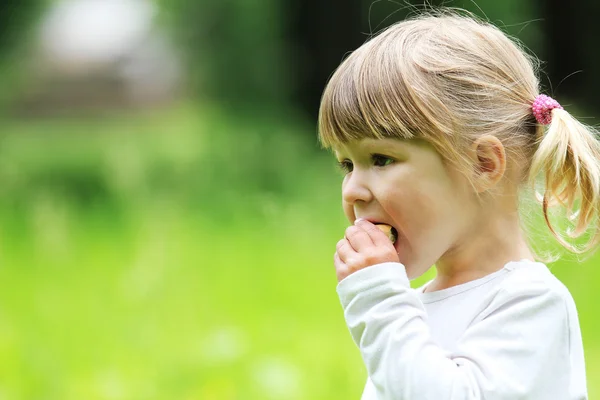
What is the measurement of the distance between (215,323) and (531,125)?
9.05 feet

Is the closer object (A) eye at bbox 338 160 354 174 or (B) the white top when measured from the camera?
(B) the white top

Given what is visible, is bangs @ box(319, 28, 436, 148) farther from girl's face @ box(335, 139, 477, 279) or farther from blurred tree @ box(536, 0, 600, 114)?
blurred tree @ box(536, 0, 600, 114)

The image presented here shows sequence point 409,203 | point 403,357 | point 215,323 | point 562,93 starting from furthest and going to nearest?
point 562,93 < point 215,323 < point 409,203 < point 403,357

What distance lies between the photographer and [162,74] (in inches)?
767

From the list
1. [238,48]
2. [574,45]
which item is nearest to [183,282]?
[238,48]

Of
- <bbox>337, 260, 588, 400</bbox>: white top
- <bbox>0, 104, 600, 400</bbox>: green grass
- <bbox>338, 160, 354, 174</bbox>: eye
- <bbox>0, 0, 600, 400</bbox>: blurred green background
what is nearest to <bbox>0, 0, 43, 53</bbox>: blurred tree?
<bbox>0, 0, 600, 400</bbox>: blurred green background

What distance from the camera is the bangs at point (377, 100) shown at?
1791mm

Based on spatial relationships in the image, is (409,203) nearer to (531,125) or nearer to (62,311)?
(531,125)

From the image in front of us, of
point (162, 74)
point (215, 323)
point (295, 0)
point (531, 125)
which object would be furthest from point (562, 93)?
point (162, 74)

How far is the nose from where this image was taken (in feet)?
6.05

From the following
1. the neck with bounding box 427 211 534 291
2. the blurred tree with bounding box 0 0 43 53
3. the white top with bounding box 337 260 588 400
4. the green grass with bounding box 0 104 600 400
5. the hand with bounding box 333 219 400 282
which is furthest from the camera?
the blurred tree with bounding box 0 0 43 53

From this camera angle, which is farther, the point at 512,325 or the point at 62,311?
the point at 62,311

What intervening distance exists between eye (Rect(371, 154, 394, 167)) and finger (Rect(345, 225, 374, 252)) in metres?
0.13

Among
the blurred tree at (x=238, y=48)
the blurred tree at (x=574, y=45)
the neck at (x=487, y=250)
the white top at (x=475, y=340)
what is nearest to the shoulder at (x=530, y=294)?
the white top at (x=475, y=340)
